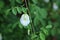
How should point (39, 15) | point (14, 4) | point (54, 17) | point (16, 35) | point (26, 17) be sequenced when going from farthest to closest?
1. point (54, 17)
2. point (16, 35)
3. point (39, 15)
4. point (14, 4)
5. point (26, 17)

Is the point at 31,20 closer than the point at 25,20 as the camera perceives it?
No

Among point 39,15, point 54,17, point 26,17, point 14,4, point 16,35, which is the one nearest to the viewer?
point 26,17

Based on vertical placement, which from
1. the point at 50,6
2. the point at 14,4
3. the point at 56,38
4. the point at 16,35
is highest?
the point at 14,4

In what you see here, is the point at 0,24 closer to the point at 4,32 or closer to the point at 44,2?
the point at 4,32

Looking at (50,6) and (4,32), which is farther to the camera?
(50,6)

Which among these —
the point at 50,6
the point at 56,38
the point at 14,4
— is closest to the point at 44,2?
the point at 50,6

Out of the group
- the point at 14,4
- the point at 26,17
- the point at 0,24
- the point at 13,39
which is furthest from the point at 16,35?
the point at 26,17

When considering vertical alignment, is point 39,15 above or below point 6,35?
above
